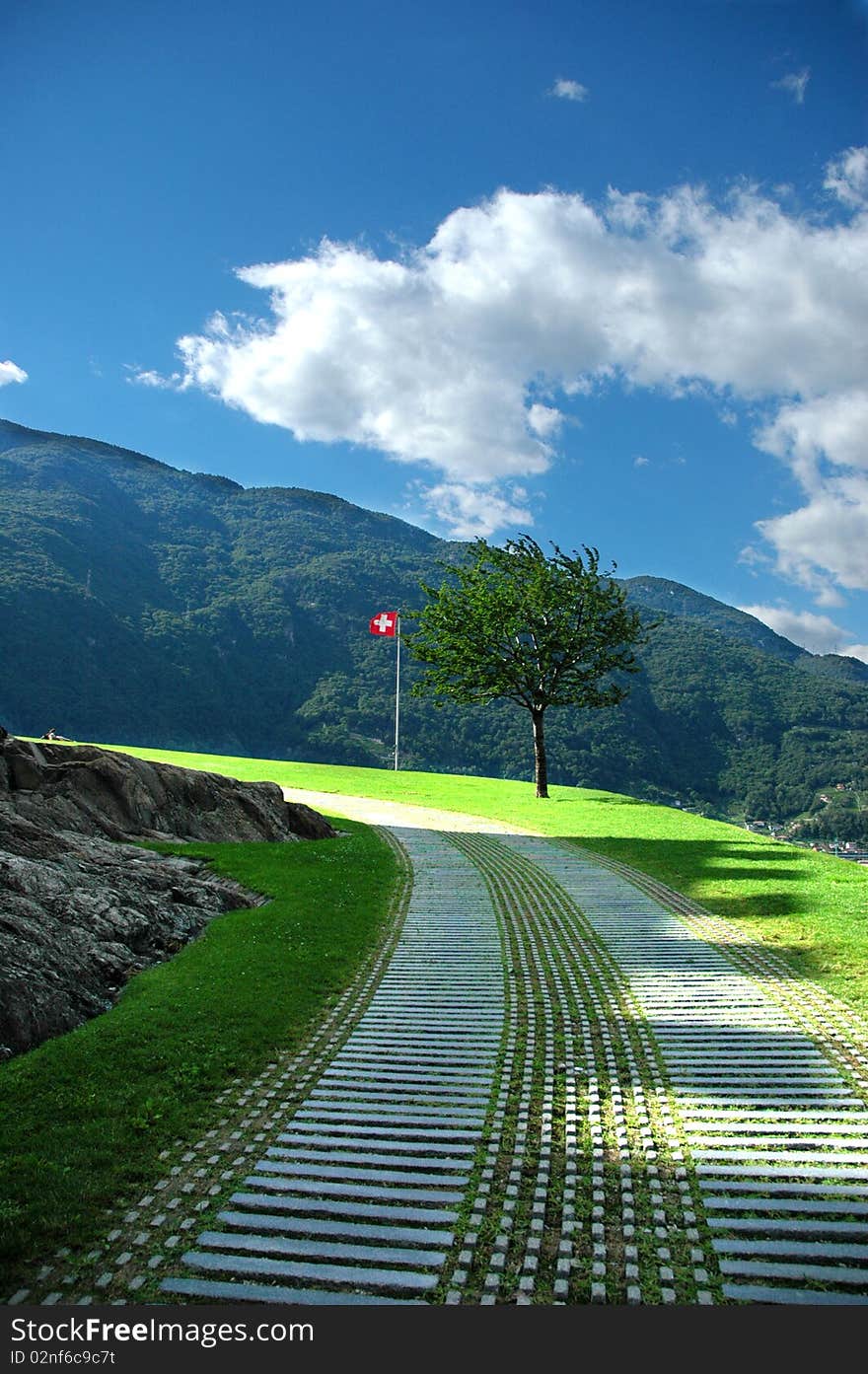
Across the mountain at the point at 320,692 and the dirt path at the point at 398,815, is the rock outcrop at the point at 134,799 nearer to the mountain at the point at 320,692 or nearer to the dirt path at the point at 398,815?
the dirt path at the point at 398,815

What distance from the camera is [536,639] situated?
1499 inches

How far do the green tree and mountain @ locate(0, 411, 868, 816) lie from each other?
5817cm

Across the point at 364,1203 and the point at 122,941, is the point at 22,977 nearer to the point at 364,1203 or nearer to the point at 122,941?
the point at 122,941

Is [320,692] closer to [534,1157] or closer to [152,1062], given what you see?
[152,1062]

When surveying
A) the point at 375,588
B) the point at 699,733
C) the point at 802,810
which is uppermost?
the point at 375,588

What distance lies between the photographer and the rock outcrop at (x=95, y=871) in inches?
348

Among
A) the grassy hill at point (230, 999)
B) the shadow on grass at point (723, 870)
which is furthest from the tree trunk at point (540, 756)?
Answer: the grassy hill at point (230, 999)

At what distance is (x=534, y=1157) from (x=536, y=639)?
33.2 m

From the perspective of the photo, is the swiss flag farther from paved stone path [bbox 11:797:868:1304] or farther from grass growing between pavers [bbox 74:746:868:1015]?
paved stone path [bbox 11:797:868:1304]

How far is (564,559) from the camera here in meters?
39.5

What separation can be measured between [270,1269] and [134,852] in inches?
461

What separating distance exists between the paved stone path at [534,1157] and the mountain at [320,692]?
87.6 meters

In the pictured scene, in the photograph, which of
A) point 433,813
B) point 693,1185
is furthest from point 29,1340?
point 433,813

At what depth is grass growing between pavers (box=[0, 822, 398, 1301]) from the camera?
5.12 m
